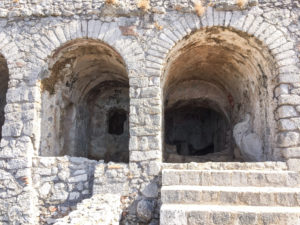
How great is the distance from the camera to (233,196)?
3.77 m

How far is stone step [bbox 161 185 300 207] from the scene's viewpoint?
147 inches

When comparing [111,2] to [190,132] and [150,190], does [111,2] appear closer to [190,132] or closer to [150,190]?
[150,190]

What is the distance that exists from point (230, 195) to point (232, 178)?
1.61ft

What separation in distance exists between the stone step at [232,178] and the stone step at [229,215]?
62 cm

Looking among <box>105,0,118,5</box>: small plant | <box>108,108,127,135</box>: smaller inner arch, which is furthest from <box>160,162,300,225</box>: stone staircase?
<box>108,108,127,135</box>: smaller inner arch

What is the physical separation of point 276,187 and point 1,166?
187 inches

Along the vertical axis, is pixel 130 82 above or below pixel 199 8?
below

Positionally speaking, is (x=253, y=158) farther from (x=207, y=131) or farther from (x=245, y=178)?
(x=207, y=131)

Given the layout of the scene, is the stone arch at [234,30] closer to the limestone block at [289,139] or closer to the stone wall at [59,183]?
the limestone block at [289,139]

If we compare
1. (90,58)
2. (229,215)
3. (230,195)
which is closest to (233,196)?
(230,195)

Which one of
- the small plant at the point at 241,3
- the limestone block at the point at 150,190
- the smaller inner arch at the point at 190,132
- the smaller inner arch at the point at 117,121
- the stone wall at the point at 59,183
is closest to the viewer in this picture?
the limestone block at the point at 150,190

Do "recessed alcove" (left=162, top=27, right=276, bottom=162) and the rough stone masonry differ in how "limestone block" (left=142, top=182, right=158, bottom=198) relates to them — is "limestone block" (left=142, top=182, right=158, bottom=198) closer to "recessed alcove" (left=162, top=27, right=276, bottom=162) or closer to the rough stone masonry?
the rough stone masonry

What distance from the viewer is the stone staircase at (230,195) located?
338 cm

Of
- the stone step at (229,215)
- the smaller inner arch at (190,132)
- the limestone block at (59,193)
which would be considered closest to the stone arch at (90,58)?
the limestone block at (59,193)
